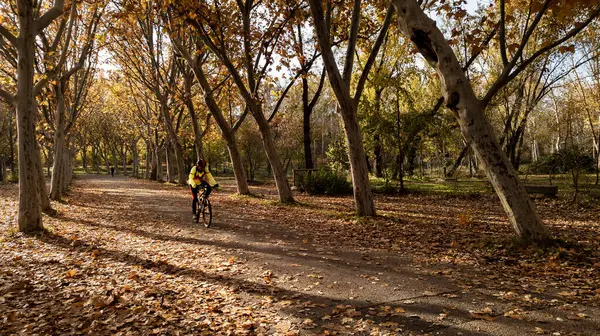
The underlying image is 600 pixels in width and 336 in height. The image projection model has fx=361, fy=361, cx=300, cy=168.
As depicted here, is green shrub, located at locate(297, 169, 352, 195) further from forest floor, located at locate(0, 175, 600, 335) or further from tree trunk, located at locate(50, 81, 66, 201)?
tree trunk, located at locate(50, 81, 66, 201)

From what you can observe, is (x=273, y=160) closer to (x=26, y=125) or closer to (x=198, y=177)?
(x=198, y=177)

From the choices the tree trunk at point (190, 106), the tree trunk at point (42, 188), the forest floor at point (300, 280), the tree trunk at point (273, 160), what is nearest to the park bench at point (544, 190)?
the forest floor at point (300, 280)

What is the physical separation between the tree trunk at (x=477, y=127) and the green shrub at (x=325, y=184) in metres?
12.7

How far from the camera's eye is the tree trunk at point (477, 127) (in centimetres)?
628

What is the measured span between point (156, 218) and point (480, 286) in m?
10.1

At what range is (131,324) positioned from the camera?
13.9 ft

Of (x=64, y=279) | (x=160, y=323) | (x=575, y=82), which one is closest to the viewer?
(x=160, y=323)

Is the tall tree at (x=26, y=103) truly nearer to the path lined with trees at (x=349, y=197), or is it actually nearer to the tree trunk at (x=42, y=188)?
the path lined with trees at (x=349, y=197)

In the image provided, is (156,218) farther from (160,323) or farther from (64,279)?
(160,323)

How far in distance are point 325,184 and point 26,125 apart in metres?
13.3

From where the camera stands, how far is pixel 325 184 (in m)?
19.1

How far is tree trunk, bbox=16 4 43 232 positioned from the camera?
27.8 ft

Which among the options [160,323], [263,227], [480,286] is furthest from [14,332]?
[263,227]

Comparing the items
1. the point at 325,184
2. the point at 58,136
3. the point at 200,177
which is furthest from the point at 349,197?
the point at 58,136
